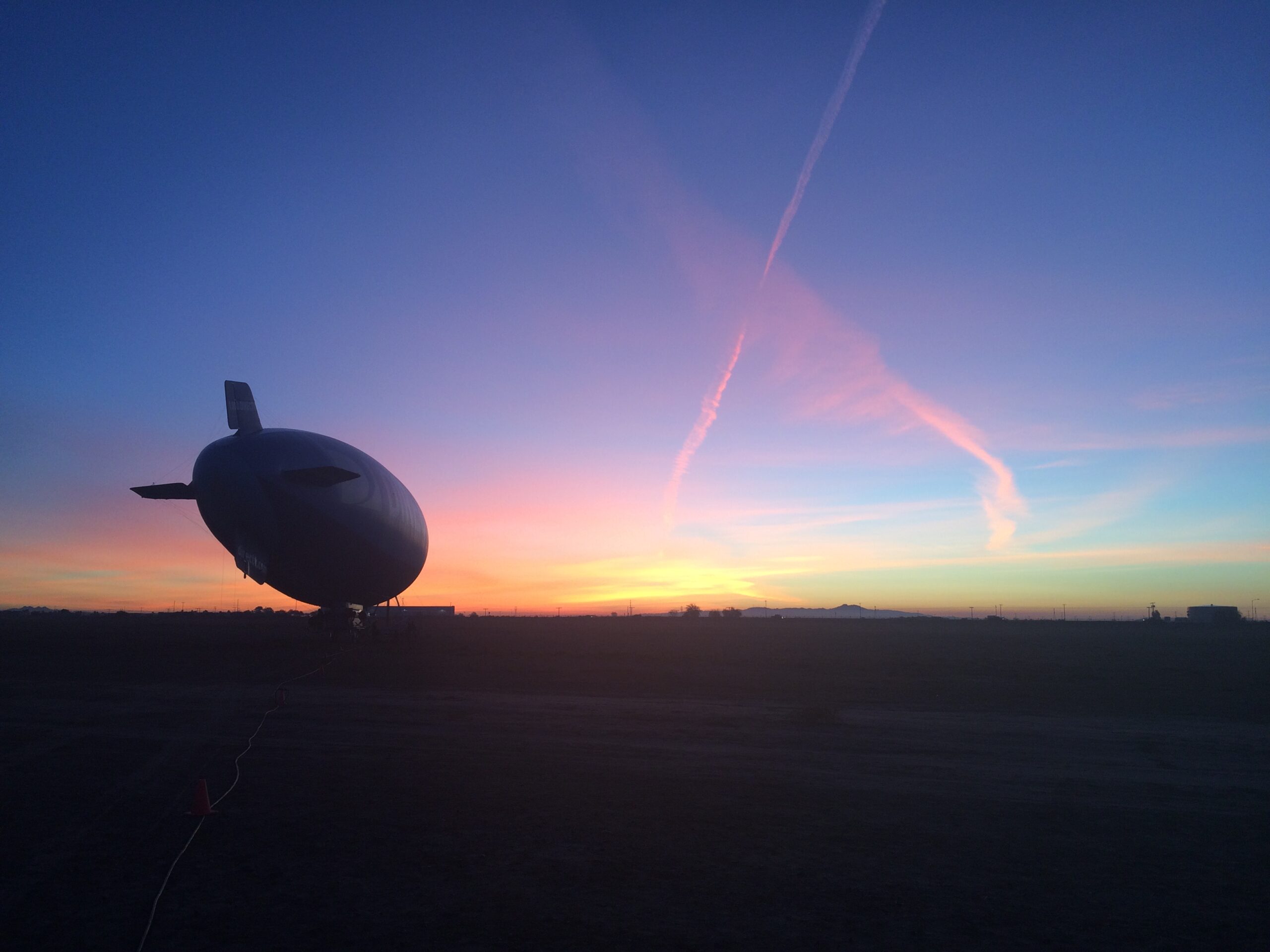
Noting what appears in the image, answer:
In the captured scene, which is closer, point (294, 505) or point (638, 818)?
point (638, 818)

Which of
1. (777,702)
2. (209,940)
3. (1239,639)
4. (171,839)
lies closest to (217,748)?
(171,839)

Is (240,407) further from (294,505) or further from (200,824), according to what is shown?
(200,824)

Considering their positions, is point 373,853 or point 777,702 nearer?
point 373,853

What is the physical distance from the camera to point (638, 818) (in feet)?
26.0

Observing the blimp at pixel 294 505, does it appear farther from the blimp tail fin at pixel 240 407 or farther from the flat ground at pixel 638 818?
the flat ground at pixel 638 818

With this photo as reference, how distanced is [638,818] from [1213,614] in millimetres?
125032

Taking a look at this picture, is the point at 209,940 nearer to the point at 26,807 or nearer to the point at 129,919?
the point at 129,919

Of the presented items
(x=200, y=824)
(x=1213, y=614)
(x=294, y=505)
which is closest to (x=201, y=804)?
(x=200, y=824)

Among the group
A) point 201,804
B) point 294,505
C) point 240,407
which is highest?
point 240,407

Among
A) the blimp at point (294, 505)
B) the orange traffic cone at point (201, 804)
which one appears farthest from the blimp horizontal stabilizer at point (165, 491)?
the orange traffic cone at point (201, 804)

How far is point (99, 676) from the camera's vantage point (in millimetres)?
21156

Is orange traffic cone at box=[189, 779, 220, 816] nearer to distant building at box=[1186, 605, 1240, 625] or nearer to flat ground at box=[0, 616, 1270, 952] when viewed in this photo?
flat ground at box=[0, 616, 1270, 952]

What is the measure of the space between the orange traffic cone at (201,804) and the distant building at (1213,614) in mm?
117826

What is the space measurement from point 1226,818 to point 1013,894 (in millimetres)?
4286
